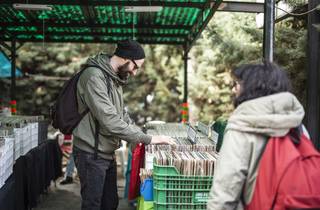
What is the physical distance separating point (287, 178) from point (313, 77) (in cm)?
251

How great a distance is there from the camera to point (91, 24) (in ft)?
30.8

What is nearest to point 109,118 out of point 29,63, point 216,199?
point 216,199

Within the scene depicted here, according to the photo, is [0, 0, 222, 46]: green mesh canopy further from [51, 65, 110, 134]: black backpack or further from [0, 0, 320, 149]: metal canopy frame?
[51, 65, 110, 134]: black backpack

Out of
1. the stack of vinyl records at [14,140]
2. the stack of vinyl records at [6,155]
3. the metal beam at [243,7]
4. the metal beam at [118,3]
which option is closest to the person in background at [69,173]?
the stack of vinyl records at [14,140]

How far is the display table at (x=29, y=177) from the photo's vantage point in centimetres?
473

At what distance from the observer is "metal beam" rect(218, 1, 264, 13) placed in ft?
24.7

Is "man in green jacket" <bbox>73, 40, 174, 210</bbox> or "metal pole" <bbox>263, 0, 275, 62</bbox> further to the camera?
"metal pole" <bbox>263, 0, 275, 62</bbox>

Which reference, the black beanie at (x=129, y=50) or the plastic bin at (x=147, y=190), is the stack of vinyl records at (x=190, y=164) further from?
the black beanie at (x=129, y=50)

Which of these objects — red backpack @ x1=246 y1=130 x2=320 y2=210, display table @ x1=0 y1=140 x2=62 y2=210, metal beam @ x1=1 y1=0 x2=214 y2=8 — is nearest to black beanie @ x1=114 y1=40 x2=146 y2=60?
display table @ x1=0 y1=140 x2=62 y2=210

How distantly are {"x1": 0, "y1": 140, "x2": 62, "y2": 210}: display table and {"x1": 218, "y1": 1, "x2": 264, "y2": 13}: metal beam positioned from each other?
3.70 meters

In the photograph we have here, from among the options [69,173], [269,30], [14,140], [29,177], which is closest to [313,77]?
[269,30]

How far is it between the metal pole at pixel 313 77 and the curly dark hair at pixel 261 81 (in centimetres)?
217

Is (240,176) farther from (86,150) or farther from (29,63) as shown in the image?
(29,63)

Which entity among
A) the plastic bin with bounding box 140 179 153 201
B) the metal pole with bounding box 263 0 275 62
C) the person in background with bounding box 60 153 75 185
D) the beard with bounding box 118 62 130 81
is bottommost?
the person in background with bounding box 60 153 75 185
